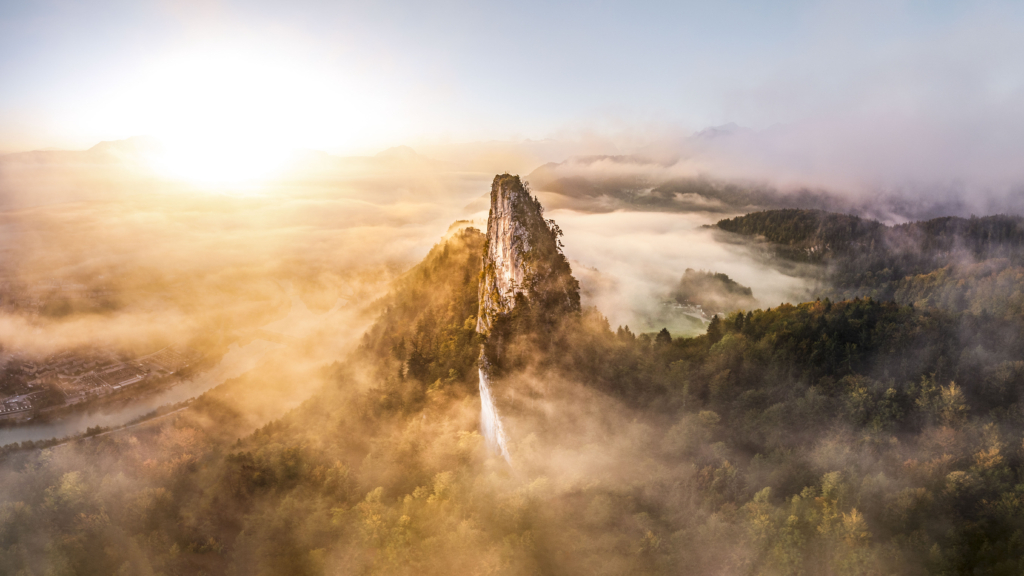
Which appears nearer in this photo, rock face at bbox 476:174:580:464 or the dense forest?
the dense forest

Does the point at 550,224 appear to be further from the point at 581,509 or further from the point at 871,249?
the point at 871,249

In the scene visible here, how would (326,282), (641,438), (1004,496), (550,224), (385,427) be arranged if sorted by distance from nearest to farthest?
1. (1004,496)
2. (641,438)
3. (550,224)
4. (385,427)
5. (326,282)

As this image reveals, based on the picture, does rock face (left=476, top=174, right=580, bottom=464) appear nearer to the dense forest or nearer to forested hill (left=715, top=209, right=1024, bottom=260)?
the dense forest

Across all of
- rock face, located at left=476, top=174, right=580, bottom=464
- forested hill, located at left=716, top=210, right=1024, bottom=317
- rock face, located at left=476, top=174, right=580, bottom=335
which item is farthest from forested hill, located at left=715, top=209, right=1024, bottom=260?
rock face, located at left=476, top=174, right=580, bottom=464

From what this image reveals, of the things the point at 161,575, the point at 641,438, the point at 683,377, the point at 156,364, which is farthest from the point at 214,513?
the point at 156,364

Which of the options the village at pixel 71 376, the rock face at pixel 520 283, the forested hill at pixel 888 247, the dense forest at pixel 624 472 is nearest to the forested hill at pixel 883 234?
the forested hill at pixel 888 247

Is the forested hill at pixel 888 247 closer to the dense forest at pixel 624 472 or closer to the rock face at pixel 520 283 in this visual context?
the dense forest at pixel 624 472
